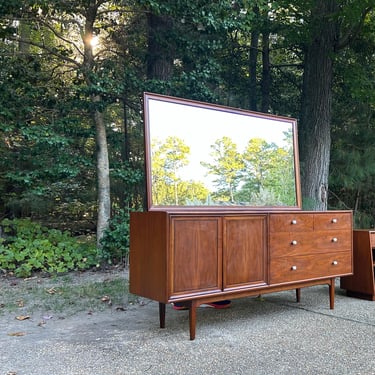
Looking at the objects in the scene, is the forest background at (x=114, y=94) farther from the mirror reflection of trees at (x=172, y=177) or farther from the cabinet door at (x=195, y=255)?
the cabinet door at (x=195, y=255)

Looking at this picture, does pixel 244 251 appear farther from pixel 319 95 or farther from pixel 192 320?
pixel 319 95

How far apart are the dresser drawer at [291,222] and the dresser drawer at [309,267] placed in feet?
0.73

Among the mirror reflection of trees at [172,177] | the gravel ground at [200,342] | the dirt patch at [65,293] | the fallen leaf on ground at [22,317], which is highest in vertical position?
the mirror reflection of trees at [172,177]

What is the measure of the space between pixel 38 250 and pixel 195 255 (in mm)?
3133

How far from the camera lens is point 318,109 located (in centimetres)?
610

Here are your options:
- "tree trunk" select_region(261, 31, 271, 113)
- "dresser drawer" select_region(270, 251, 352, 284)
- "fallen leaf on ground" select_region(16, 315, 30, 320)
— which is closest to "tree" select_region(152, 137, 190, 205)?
"dresser drawer" select_region(270, 251, 352, 284)

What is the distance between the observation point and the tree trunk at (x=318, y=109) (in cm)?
591

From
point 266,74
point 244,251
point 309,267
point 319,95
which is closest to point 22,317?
point 244,251

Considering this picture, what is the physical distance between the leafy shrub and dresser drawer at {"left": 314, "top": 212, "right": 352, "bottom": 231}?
291cm

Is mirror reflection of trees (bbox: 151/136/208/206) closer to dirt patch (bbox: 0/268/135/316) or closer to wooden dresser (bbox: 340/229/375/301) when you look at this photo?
dirt patch (bbox: 0/268/135/316)

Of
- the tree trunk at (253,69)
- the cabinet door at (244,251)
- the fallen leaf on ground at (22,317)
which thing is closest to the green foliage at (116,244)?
the fallen leaf on ground at (22,317)

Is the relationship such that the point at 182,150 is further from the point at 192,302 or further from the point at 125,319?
the point at 125,319

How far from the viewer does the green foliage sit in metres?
5.14

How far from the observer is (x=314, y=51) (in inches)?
244
